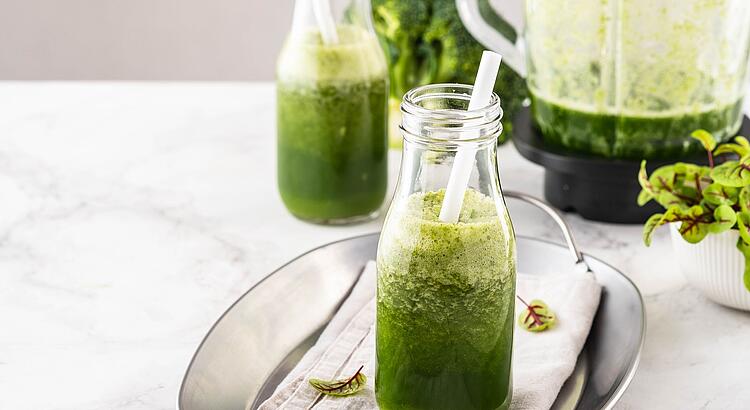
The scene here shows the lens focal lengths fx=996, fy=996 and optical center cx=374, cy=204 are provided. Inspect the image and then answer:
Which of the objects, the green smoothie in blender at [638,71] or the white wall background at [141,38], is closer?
the green smoothie in blender at [638,71]

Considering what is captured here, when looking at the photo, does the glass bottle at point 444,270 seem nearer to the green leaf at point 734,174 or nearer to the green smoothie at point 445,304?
the green smoothie at point 445,304

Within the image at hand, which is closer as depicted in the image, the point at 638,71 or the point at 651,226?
the point at 651,226

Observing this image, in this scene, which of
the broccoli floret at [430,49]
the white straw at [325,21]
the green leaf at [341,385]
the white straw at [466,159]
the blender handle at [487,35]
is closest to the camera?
the white straw at [466,159]

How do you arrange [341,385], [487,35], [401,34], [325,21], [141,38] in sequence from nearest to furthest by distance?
[341,385]
[325,21]
[487,35]
[401,34]
[141,38]

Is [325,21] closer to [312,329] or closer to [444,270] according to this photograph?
[312,329]

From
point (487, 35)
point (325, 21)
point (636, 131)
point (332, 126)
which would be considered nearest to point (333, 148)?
point (332, 126)

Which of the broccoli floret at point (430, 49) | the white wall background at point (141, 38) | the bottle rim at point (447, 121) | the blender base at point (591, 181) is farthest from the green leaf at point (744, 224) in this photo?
the white wall background at point (141, 38)
